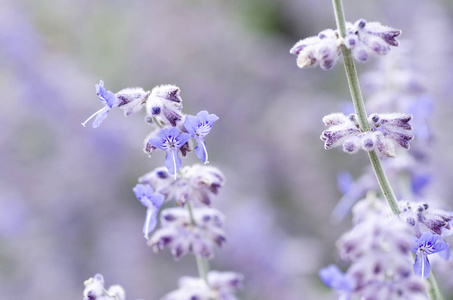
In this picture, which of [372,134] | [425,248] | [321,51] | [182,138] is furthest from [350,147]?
[182,138]

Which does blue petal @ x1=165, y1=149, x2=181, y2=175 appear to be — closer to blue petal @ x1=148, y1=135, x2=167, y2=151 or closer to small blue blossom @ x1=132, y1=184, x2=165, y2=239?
blue petal @ x1=148, y1=135, x2=167, y2=151

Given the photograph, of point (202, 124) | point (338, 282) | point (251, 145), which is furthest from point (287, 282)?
point (202, 124)

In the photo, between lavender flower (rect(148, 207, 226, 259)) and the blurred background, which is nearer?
lavender flower (rect(148, 207, 226, 259))

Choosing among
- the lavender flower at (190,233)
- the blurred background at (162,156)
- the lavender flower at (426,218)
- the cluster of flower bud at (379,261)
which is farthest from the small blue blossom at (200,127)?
the blurred background at (162,156)

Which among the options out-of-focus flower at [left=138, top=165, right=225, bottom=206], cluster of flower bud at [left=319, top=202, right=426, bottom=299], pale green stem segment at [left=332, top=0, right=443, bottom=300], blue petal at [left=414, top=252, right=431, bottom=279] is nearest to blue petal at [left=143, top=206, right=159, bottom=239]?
out-of-focus flower at [left=138, top=165, right=225, bottom=206]

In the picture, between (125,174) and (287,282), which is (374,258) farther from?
(125,174)

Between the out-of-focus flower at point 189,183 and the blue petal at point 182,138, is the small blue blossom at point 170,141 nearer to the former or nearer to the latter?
the blue petal at point 182,138
